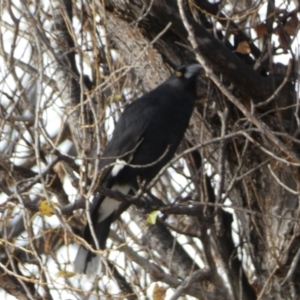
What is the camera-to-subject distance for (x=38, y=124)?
11.4ft

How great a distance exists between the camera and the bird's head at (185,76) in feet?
16.2

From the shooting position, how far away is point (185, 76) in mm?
4938

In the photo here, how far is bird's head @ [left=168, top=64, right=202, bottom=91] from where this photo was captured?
4.93 m

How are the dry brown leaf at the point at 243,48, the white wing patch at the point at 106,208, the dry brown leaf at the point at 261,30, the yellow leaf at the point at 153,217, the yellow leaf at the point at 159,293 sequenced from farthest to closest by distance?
1. the white wing patch at the point at 106,208
2. the dry brown leaf at the point at 243,48
3. the dry brown leaf at the point at 261,30
4. the yellow leaf at the point at 159,293
5. the yellow leaf at the point at 153,217

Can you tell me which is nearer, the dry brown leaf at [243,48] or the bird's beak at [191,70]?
the dry brown leaf at [243,48]

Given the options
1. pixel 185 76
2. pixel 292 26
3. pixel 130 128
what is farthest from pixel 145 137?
pixel 292 26

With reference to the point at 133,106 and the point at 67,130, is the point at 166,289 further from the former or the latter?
the point at 67,130

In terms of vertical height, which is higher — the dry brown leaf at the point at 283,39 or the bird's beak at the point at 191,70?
the bird's beak at the point at 191,70

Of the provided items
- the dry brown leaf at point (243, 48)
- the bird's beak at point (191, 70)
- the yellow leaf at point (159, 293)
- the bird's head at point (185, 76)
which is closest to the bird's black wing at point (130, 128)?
the bird's head at point (185, 76)

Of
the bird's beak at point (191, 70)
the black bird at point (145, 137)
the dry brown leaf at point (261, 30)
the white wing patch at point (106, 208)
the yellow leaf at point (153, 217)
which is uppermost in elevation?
the bird's beak at point (191, 70)

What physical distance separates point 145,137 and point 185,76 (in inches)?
18.3

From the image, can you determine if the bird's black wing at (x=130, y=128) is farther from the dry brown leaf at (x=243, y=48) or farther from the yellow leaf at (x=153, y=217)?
the yellow leaf at (x=153, y=217)

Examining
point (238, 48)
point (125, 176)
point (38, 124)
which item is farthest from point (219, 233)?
point (38, 124)

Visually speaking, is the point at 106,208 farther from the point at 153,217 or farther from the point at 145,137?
the point at 153,217
